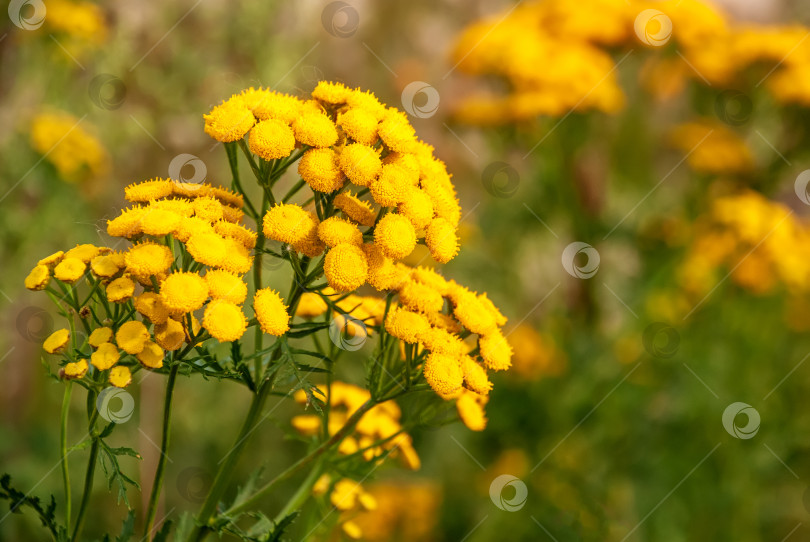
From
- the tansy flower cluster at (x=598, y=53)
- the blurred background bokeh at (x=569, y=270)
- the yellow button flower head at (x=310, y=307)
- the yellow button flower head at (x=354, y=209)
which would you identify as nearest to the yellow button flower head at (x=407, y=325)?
the yellow button flower head at (x=354, y=209)

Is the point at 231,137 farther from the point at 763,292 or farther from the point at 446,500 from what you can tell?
the point at 763,292

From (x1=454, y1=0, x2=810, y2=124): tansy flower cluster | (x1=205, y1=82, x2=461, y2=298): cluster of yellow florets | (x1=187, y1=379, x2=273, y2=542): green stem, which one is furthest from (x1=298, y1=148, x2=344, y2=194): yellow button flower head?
(x1=454, y1=0, x2=810, y2=124): tansy flower cluster

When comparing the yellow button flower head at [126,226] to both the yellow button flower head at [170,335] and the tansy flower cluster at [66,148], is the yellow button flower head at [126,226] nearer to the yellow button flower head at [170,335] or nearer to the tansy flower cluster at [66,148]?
the yellow button flower head at [170,335]

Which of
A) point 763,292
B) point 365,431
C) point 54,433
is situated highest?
point 763,292

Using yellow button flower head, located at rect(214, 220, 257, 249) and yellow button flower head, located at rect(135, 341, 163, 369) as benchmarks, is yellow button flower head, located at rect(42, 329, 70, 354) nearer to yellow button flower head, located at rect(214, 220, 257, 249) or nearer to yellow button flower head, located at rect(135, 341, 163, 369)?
yellow button flower head, located at rect(135, 341, 163, 369)

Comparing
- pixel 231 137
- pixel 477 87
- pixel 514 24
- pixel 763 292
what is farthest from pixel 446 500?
pixel 477 87

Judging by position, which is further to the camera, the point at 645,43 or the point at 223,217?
the point at 645,43
